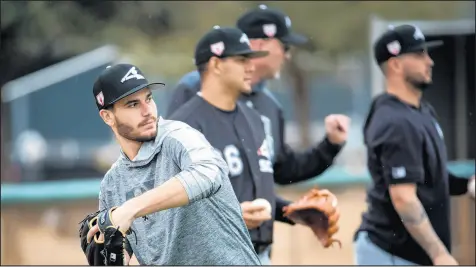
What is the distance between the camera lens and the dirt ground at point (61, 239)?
24.4ft

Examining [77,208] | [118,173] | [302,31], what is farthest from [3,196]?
[118,173]

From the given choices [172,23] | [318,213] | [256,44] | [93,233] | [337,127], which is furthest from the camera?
[172,23]

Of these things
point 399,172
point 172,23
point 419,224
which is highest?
point 172,23

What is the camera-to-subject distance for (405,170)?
183 inches

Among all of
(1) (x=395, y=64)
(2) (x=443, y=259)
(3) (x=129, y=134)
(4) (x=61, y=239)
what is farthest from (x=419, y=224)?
(4) (x=61, y=239)

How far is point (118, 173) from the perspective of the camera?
3.12 metres

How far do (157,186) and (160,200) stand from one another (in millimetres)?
241

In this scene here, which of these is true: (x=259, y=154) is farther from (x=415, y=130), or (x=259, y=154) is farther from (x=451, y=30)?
(x=451, y=30)

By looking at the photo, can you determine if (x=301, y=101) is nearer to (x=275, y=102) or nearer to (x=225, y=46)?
(x=275, y=102)

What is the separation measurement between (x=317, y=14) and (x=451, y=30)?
2.08 m

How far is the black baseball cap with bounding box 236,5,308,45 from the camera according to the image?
505cm

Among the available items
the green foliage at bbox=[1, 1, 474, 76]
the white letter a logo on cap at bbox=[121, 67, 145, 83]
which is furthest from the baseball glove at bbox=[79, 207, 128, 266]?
the green foliage at bbox=[1, 1, 474, 76]

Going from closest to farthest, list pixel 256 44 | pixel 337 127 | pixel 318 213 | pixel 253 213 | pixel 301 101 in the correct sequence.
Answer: pixel 253 213
pixel 318 213
pixel 337 127
pixel 256 44
pixel 301 101

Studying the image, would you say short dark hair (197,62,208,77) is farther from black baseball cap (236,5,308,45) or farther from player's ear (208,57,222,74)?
black baseball cap (236,5,308,45)
